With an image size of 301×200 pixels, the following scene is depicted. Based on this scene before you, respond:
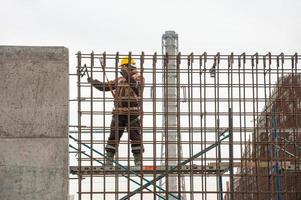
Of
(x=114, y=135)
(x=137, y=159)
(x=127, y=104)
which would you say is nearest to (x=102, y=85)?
(x=127, y=104)

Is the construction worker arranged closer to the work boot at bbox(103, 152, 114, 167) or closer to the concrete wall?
the work boot at bbox(103, 152, 114, 167)

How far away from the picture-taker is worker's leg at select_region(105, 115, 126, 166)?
1058cm

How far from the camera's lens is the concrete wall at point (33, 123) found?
31.5 ft

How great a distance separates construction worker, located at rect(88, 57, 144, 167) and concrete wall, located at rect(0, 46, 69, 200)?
2.54 feet

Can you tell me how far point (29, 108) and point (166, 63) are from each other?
2022 mm

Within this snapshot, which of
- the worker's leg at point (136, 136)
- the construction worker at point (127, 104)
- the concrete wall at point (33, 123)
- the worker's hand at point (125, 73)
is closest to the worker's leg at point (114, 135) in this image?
the construction worker at point (127, 104)

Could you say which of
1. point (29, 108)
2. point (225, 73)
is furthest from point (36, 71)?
point (225, 73)

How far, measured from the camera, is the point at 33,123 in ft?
32.0

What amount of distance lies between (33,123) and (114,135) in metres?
1.80

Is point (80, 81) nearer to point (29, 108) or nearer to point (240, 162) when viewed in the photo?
point (29, 108)

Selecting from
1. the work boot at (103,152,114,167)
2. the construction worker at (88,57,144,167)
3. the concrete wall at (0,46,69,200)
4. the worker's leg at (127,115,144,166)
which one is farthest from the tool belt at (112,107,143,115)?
the concrete wall at (0,46,69,200)

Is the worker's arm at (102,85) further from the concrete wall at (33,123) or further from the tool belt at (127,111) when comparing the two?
the concrete wall at (33,123)

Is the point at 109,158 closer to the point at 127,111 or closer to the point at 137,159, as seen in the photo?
the point at 137,159

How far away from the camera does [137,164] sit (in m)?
11.0
